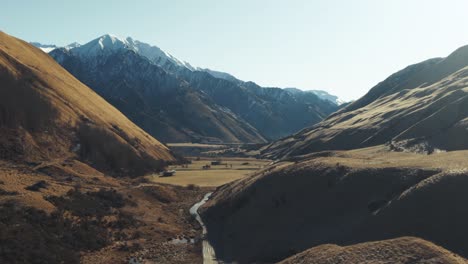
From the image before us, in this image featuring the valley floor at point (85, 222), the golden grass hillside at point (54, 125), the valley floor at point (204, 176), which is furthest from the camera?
the valley floor at point (204, 176)

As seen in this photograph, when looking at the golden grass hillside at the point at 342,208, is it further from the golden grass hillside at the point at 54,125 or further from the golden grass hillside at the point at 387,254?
the golden grass hillside at the point at 54,125

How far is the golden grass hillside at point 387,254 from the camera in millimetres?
42075

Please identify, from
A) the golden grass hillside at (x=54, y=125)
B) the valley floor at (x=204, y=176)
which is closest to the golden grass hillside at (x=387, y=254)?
the valley floor at (x=204, y=176)

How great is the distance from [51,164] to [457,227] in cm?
10312

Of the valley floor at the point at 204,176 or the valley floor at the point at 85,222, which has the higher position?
the valley floor at the point at 85,222

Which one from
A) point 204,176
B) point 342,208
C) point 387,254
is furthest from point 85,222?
point 204,176

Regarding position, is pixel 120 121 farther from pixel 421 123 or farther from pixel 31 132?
pixel 421 123

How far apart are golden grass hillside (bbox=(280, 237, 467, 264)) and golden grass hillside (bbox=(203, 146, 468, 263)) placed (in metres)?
7.59

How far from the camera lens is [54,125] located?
461 ft

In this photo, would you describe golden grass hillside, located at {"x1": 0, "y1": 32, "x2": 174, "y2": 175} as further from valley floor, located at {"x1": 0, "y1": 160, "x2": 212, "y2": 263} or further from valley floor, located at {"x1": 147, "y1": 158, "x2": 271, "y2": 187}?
valley floor, located at {"x1": 0, "y1": 160, "x2": 212, "y2": 263}

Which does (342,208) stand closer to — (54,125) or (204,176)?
(204,176)

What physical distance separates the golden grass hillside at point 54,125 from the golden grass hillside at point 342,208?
6727 cm

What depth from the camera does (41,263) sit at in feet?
179

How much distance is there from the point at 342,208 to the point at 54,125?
108m
